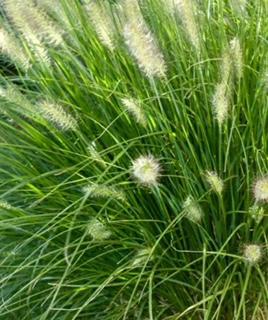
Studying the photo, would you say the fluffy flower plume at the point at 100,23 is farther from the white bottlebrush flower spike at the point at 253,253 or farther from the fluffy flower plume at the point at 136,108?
the white bottlebrush flower spike at the point at 253,253

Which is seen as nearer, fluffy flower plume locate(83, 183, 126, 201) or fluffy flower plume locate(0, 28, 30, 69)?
fluffy flower plume locate(83, 183, 126, 201)

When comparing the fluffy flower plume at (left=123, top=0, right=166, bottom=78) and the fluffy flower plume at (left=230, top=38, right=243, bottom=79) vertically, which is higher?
the fluffy flower plume at (left=123, top=0, right=166, bottom=78)

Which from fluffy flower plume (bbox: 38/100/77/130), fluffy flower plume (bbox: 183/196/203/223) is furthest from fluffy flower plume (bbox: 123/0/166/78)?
fluffy flower plume (bbox: 183/196/203/223)

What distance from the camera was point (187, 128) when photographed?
2010 mm

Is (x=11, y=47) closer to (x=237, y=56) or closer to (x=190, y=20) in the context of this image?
(x=190, y=20)

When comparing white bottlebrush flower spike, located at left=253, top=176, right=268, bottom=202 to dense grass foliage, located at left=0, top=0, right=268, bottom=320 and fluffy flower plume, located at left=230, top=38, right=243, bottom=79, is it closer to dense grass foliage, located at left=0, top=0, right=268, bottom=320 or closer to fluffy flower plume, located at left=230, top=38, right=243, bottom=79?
dense grass foliage, located at left=0, top=0, right=268, bottom=320

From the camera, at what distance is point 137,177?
1.84m

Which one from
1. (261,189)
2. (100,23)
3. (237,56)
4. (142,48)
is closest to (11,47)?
(100,23)

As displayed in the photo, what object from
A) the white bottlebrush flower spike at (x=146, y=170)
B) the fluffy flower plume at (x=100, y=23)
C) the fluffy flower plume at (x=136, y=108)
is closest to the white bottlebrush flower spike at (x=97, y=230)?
the white bottlebrush flower spike at (x=146, y=170)

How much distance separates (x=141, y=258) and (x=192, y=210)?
0.20 m

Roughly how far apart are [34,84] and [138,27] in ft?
2.34

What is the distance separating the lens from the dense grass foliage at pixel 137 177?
188 centimetres

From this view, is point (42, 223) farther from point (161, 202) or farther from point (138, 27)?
point (138, 27)

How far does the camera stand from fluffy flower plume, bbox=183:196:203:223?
177 centimetres
